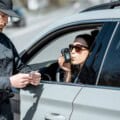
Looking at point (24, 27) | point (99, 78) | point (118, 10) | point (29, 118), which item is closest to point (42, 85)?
point (29, 118)

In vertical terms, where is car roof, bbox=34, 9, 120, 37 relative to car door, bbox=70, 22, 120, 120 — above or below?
above

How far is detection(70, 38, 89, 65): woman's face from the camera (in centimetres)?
417

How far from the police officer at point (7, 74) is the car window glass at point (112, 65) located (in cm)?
45

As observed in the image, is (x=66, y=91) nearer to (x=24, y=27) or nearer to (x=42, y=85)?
(x=42, y=85)

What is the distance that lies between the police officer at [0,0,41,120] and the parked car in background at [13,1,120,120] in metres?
0.13

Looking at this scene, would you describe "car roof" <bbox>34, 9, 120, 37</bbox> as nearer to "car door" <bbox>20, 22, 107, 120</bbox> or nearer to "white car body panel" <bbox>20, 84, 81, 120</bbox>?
"car door" <bbox>20, 22, 107, 120</bbox>

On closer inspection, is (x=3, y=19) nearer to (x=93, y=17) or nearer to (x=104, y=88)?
(x=93, y=17)

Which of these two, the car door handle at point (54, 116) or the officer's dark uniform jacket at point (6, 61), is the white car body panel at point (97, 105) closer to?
the car door handle at point (54, 116)

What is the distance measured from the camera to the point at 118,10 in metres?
3.78

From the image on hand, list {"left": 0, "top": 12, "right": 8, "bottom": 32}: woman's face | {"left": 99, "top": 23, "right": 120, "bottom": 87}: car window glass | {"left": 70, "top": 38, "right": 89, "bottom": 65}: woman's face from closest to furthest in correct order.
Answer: {"left": 99, "top": 23, "right": 120, "bottom": 87}: car window glass → {"left": 0, "top": 12, "right": 8, "bottom": 32}: woman's face → {"left": 70, "top": 38, "right": 89, "bottom": 65}: woman's face

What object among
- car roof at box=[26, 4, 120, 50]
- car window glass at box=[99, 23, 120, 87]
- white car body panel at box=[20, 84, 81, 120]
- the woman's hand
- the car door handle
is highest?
car roof at box=[26, 4, 120, 50]

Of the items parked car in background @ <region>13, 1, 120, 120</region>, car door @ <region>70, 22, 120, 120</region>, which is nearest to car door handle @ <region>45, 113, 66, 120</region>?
parked car in background @ <region>13, 1, 120, 120</region>

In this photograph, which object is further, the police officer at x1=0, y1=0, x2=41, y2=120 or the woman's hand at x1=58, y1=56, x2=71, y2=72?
the woman's hand at x1=58, y1=56, x2=71, y2=72

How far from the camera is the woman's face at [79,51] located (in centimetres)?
417
